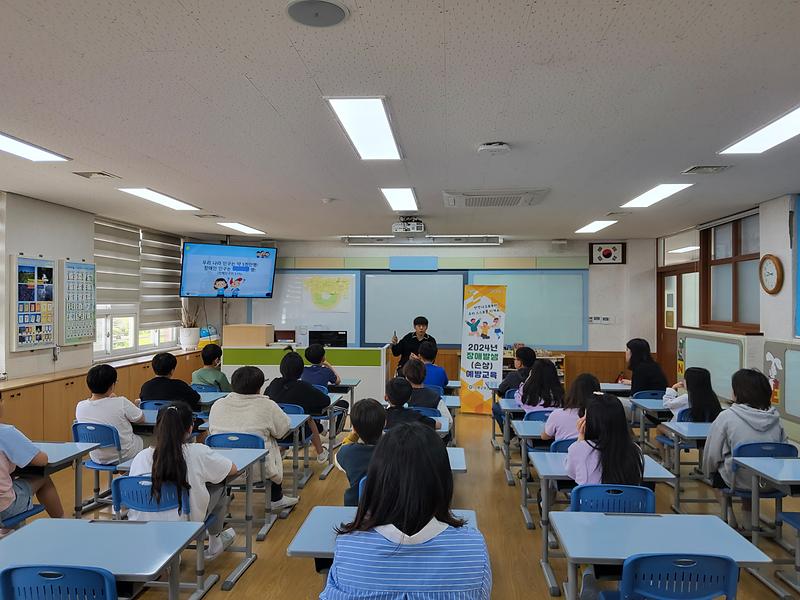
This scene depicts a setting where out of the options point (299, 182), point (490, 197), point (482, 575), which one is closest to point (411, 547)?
point (482, 575)

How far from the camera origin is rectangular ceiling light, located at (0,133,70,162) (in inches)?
152

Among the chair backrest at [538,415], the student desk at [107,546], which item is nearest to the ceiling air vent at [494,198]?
the chair backrest at [538,415]

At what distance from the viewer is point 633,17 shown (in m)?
2.17

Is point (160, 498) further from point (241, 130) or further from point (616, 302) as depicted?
point (616, 302)

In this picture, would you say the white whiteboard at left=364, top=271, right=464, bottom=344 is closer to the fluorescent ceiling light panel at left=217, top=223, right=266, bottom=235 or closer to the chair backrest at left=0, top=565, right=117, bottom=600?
the fluorescent ceiling light panel at left=217, top=223, right=266, bottom=235

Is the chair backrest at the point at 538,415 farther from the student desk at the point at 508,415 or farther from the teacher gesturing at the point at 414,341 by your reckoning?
the teacher gesturing at the point at 414,341

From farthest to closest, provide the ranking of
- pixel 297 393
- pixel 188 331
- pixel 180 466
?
pixel 188 331
pixel 297 393
pixel 180 466

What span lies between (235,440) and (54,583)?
1949 millimetres

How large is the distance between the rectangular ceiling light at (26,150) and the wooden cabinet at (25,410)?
2.31 meters

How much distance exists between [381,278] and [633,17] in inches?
319

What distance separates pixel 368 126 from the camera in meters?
Result: 3.55

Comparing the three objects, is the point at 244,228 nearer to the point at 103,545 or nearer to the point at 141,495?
the point at 141,495

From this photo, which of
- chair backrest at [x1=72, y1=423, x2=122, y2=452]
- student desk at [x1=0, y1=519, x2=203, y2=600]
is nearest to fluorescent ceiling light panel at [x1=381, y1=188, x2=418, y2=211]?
chair backrest at [x1=72, y1=423, x2=122, y2=452]

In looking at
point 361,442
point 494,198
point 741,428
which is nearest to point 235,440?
point 361,442
